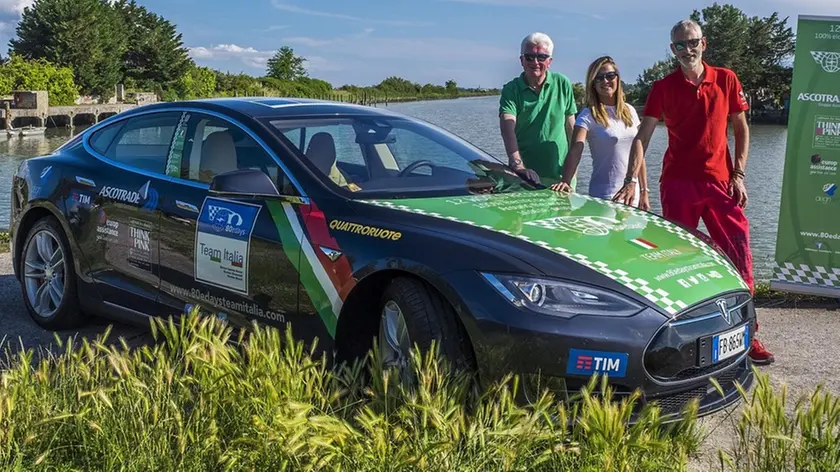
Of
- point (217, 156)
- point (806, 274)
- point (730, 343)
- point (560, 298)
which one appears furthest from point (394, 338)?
point (806, 274)

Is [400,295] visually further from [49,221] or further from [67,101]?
[67,101]

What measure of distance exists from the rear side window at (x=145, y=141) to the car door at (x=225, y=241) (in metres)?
0.22

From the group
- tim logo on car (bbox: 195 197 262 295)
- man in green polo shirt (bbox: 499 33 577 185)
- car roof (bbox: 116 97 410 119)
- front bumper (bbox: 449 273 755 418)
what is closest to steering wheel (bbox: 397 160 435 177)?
car roof (bbox: 116 97 410 119)

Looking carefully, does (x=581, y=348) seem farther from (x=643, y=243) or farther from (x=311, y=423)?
(x=311, y=423)

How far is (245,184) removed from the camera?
179 inches

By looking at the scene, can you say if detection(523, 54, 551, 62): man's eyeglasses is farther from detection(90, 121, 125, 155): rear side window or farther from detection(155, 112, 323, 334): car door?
detection(90, 121, 125, 155): rear side window

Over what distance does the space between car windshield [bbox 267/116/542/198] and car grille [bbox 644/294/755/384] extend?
4.84 ft

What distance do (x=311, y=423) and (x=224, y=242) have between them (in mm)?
2351

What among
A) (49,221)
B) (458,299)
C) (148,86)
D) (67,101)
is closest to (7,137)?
(67,101)

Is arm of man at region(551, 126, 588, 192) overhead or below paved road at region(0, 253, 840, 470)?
overhead

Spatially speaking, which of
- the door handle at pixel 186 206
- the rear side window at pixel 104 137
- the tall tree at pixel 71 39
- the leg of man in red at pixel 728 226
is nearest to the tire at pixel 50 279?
the rear side window at pixel 104 137

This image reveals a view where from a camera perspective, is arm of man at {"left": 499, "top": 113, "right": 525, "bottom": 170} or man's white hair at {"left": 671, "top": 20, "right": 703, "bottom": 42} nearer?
man's white hair at {"left": 671, "top": 20, "right": 703, "bottom": 42}

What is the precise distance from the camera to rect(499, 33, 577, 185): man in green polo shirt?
21.7 ft

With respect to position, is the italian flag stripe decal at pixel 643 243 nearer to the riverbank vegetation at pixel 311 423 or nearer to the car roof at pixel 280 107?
the riverbank vegetation at pixel 311 423
